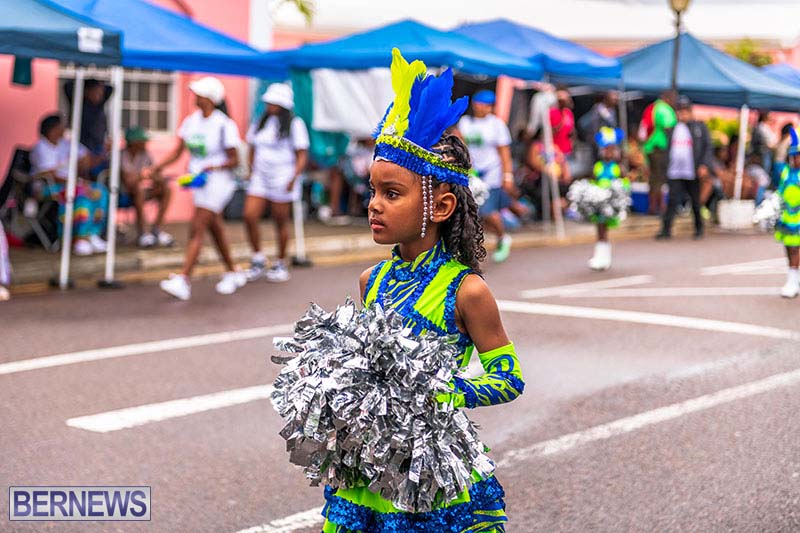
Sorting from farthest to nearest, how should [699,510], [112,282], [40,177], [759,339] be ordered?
1. [40,177]
2. [112,282]
3. [759,339]
4. [699,510]

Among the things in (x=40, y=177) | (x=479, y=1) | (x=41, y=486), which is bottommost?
(x=41, y=486)

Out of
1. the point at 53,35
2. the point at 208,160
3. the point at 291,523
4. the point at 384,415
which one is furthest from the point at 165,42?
the point at 384,415

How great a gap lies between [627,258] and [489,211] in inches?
92.5

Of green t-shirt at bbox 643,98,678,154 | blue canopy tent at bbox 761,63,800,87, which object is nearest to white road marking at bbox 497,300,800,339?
green t-shirt at bbox 643,98,678,154

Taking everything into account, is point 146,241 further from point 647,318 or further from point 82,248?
point 647,318

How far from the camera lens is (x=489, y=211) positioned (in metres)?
15.0

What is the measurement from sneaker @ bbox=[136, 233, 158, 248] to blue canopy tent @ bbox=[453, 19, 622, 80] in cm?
572

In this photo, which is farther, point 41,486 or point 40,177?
point 40,177

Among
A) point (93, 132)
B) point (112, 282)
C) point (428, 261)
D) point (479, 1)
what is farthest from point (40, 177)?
point (479, 1)

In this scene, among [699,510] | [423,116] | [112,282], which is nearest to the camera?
[423,116]

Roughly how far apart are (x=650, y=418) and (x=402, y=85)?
4.44 metres

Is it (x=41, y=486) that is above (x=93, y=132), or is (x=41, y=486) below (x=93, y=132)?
below

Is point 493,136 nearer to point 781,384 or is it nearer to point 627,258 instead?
point 627,258

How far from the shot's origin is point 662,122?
67.5ft
